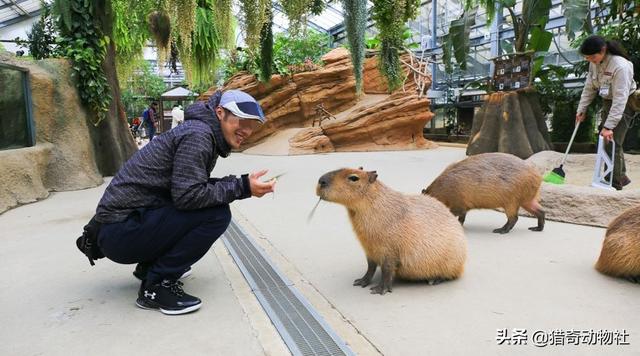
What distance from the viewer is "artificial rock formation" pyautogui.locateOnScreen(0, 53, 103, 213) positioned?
5914 millimetres

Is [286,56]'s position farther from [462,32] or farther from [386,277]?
[386,277]

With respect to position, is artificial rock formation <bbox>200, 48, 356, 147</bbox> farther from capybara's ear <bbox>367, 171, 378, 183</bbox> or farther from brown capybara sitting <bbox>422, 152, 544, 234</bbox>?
capybara's ear <bbox>367, 171, 378, 183</bbox>

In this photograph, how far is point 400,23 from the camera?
10.5 ft

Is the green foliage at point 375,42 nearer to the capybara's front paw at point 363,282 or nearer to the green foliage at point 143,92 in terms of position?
the capybara's front paw at point 363,282

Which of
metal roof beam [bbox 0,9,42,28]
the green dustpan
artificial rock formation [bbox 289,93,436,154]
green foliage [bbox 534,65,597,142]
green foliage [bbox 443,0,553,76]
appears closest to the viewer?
the green dustpan

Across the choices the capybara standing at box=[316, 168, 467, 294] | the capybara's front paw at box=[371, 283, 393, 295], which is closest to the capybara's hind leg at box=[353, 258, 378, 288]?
the capybara standing at box=[316, 168, 467, 294]

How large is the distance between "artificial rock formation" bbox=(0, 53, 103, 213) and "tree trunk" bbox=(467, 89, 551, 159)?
6.97 metres

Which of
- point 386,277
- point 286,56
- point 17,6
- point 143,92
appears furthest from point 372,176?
point 143,92

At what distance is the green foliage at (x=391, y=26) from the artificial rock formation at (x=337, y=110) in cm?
857

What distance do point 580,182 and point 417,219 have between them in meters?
3.69

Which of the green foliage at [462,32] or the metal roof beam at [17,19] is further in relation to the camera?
the metal roof beam at [17,19]

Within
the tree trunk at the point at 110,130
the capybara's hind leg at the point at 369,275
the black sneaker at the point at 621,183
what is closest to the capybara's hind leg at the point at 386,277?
the capybara's hind leg at the point at 369,275

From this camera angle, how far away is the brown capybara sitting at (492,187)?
3812 millimetres

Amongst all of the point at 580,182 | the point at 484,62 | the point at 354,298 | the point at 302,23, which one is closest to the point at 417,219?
the point at 354,298
